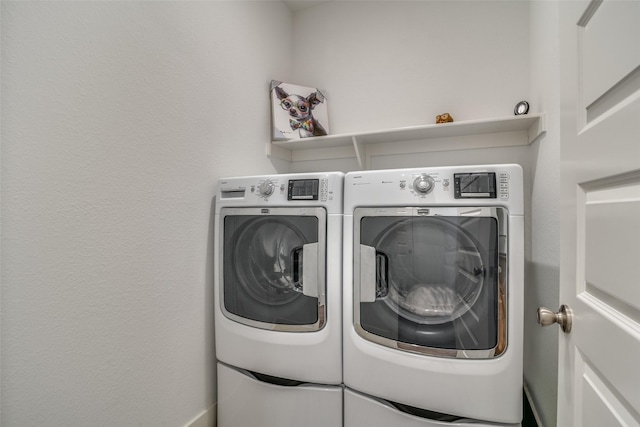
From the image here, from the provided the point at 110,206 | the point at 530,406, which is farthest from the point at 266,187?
the point at 530,406

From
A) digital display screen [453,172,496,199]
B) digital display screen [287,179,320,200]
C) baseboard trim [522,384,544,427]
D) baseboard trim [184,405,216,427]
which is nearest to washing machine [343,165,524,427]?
digital display screen [453,172,496,199]

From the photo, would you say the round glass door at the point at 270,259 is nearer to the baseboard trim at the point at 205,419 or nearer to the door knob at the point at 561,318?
the baseboard trim at the point at 205,419

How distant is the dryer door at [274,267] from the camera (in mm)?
1254

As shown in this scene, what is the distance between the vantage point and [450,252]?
3.61 feet

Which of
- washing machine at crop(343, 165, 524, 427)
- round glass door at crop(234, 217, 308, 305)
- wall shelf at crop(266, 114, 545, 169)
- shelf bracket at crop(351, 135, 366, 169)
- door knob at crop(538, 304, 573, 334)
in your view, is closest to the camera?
door knob at crop(538, 304, 573, 334)

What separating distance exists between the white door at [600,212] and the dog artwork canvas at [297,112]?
149cm

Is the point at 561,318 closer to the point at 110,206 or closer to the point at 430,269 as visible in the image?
the point at 430,269

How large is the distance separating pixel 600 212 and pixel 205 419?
1759 mm

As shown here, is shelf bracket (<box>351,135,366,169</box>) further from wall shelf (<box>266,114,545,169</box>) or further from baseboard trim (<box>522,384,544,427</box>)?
baseboard trim (<box>522,384,544,427</box>)

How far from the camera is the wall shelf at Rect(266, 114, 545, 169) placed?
1575 millimetres

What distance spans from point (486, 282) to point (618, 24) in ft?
2.69

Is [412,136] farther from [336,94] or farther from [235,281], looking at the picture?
[235,281]

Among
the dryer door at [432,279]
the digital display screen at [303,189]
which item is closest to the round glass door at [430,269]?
the dryer door at [432,279]

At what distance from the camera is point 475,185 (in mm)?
1058
